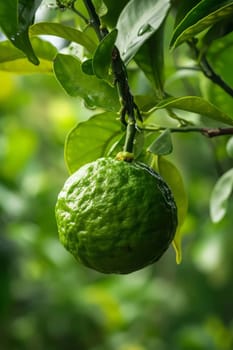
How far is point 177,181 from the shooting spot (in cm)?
91

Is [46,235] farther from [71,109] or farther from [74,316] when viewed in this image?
[71,109]

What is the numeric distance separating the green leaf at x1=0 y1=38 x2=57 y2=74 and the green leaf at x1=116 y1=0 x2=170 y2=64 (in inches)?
5.0

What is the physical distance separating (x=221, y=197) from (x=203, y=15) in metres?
0.37

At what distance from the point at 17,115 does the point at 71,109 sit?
202 mm

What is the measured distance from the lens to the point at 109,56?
71 centimetres

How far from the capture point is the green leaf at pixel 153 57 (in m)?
0.88

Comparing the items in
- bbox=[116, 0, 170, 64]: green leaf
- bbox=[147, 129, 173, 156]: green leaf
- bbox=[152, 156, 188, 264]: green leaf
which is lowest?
bbox=[152, 156, 188, 264]: green leaf

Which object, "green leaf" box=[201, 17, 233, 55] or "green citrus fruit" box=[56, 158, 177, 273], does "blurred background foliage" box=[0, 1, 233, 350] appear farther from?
"green citrus fruit" box=[56, 158, 177, 273]

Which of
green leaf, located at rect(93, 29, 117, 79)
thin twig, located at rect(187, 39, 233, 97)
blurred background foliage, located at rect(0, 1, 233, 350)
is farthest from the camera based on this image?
blurred background foliage, located at rect(0, 1, 233, 350)

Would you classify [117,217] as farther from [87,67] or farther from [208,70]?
[208,70]

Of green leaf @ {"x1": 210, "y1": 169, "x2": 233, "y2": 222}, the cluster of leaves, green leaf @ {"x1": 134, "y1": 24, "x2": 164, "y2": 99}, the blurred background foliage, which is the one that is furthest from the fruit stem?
the blurred background foliage

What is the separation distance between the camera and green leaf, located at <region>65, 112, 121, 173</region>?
88 cm

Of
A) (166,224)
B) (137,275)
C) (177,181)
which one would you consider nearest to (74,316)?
(137,275)

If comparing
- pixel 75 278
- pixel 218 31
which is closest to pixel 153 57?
pixel 218 31
